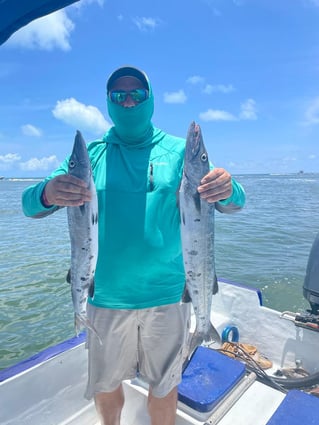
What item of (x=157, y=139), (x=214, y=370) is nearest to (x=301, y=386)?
(x=214, y=370)

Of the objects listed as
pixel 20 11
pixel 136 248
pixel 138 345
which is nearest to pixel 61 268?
pixel 138 345

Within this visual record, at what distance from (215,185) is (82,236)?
943mm

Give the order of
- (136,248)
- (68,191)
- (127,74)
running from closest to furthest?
(68,191) < (136,248) < (127,74)

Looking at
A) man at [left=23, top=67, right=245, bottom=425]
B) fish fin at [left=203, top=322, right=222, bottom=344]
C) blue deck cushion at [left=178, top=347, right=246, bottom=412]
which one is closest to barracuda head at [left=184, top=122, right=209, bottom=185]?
man at [left=23, top=67, right=245, bottom=425]

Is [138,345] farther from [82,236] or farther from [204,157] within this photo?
[204,157]

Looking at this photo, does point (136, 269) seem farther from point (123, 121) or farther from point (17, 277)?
point (17, 277)

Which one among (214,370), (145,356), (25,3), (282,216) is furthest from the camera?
(282,216)

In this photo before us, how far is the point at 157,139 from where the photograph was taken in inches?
111

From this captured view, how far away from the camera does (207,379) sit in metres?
3.47

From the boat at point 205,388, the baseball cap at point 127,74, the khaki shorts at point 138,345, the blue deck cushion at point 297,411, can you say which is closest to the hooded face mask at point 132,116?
the baseball cap at point 127,74

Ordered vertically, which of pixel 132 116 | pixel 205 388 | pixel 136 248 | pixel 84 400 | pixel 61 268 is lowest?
pixel 61 268

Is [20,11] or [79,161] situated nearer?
[20,11]

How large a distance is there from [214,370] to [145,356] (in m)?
1.17

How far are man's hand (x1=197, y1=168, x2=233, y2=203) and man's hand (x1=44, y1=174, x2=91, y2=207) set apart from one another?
722 mm
